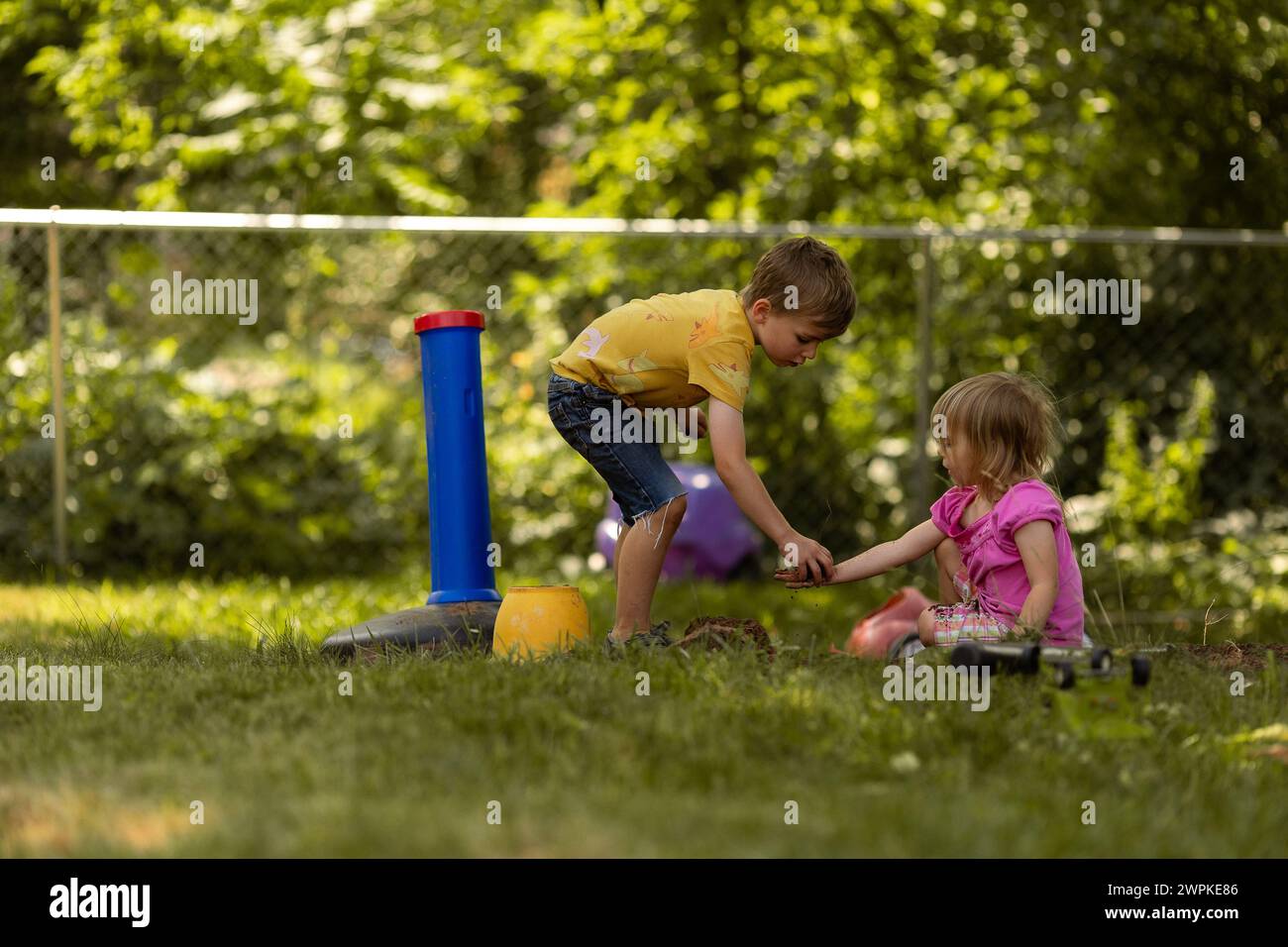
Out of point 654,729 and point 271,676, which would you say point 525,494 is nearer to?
point 271,676

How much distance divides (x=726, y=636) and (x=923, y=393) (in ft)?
10.3

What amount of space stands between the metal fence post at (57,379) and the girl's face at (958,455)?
443 centimetres

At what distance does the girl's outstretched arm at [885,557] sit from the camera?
394 centimetres

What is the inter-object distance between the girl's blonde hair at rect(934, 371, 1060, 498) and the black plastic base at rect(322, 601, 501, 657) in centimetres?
156

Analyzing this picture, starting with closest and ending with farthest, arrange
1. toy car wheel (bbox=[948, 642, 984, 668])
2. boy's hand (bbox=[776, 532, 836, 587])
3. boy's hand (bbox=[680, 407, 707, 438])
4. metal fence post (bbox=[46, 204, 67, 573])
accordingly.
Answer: toy car wheel (bbox=[948, 642, 984, 668]) < boy's hand (bbox=[776, 532, 836, 587]) < boy's hand (bbox=[680, 407, 707, 438]) < metal fence post (bbox=[46, 204, 67, 573])

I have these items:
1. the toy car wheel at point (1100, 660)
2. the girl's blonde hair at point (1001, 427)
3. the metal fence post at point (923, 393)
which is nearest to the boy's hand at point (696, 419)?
the girl's blonde hair at point (1001, 427)

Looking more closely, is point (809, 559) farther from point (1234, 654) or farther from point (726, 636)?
point (1234, 654)

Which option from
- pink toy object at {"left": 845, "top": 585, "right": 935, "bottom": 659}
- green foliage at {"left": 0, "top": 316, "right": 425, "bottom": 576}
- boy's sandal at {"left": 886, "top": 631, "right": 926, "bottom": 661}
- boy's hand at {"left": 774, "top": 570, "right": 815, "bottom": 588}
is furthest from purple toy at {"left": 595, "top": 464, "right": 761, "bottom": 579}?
boy's hand at {"left": 774, "top": 570, "right": 815, "bottom": 588}

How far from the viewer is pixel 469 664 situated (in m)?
3.53

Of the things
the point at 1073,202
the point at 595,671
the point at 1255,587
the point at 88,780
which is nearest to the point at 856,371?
the point at 1073,202

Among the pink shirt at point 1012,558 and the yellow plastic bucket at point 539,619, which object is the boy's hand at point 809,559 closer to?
the pink shirt at point 1012,558

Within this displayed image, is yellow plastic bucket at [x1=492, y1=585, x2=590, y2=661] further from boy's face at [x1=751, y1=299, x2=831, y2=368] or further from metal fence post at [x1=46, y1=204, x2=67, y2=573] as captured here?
metal fence post at [x1=46, y1=204, x2=67, y2=573]

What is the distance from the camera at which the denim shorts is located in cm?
411
